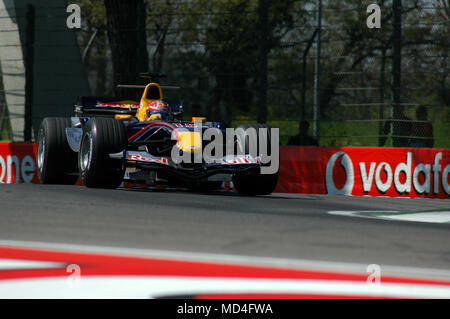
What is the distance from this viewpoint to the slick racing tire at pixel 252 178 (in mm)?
10062

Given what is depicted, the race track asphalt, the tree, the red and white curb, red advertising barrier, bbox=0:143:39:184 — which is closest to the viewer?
the red and white curb

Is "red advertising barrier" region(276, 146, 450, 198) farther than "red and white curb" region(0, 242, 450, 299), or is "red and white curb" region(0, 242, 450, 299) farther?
"red advertising barrier" region(276, 146, 450, 198)

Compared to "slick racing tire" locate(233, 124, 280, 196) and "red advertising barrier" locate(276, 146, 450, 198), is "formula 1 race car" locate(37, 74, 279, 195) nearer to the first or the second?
"slick racing tire" locate(233, 124, 280, 196)

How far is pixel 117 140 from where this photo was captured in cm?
964

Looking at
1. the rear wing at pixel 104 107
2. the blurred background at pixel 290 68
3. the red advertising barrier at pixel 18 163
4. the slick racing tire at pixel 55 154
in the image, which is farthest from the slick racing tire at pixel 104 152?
the red advertising barrier at pixel 18 163

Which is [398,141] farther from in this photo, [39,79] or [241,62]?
[39,79]

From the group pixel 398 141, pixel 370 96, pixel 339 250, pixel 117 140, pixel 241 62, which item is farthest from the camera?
pixel 241 62

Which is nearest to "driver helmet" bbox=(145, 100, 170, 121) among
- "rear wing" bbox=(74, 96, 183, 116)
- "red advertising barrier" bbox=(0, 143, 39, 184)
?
"rear wing" bbox=(74, 96, 183, 116)

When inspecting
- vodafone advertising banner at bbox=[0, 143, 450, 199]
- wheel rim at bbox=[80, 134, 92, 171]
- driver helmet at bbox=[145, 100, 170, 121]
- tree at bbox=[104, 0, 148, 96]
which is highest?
tree at bbox=[104, 0, 148, 96]

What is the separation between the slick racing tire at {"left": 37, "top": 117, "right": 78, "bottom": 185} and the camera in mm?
10914

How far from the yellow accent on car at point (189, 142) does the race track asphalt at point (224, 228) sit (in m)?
0.85

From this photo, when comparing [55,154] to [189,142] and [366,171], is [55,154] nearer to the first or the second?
[189,142]
